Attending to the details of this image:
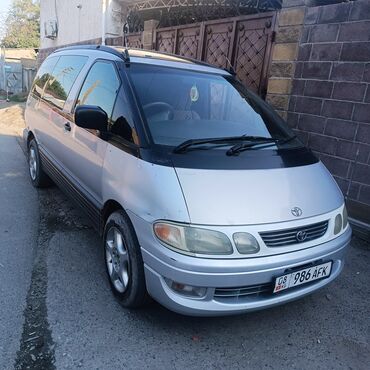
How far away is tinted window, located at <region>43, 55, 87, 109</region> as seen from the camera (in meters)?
3.94

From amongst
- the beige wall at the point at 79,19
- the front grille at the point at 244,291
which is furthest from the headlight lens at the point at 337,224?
the beige wall at the point at 79,19

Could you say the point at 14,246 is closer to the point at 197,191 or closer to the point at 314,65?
the point at 197,191

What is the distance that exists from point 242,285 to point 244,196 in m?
0.55

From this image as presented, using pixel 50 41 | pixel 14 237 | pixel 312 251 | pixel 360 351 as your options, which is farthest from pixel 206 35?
pixel 50 41

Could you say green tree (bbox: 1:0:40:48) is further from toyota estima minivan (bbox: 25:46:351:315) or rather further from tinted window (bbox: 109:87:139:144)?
tinted window (bbox: 109:87:139:144)

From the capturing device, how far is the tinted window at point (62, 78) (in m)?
3.94

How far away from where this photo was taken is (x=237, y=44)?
594 centimetres

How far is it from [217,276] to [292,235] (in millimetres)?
581

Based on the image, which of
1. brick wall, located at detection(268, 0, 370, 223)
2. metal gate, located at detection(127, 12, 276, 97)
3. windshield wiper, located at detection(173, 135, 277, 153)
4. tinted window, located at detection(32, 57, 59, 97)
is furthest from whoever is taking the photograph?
metal gate, located at detection(127, 12, 276, 97)

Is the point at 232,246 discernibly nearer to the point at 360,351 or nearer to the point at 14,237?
the point at 360,351

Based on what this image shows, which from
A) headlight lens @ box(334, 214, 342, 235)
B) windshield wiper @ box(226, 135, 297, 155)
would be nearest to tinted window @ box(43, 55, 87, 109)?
windshield wiper @ box(226, 135, 297, 155)

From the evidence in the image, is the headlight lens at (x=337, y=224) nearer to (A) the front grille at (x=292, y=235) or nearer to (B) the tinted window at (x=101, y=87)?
(A) the front grille at (x=292, y=235)

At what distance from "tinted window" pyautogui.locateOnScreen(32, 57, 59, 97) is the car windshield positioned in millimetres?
2344

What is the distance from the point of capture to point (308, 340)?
8.48 ft
